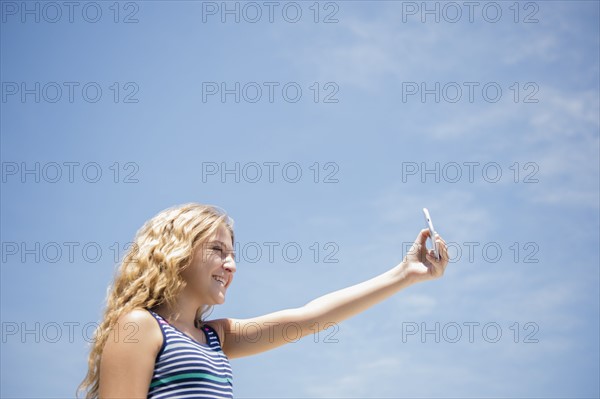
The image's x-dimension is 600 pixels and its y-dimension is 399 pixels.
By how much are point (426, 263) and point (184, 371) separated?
7.85 feet

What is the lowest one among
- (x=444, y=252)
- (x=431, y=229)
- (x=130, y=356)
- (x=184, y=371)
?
(x=184, y=371)

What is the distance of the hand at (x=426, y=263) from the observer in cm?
559

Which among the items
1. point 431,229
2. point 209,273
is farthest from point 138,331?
point 431,229

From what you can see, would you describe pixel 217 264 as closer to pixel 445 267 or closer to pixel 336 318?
pixel 336 318

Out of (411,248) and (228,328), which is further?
(411,248)

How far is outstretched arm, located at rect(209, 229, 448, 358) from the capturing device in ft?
17.1

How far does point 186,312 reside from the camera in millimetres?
4758

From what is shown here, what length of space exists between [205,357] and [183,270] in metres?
0.67

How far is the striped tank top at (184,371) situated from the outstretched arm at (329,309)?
0.66 m

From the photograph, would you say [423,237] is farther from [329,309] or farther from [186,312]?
[186,312]

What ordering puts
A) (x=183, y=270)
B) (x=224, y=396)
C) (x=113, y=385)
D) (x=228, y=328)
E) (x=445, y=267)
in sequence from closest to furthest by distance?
(x=113, y=385)
(x=224, y=396)
(x=183, y=270)
(x=228, y=328)
(x=445, y=267)

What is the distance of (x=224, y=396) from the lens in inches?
173

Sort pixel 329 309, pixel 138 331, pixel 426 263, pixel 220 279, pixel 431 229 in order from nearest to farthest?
pixel 138 331, pixel 220 279, pixel 329 309, pixel 431 229, pixel 426 263

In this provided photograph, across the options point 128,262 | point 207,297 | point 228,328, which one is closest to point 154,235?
point 128,262
